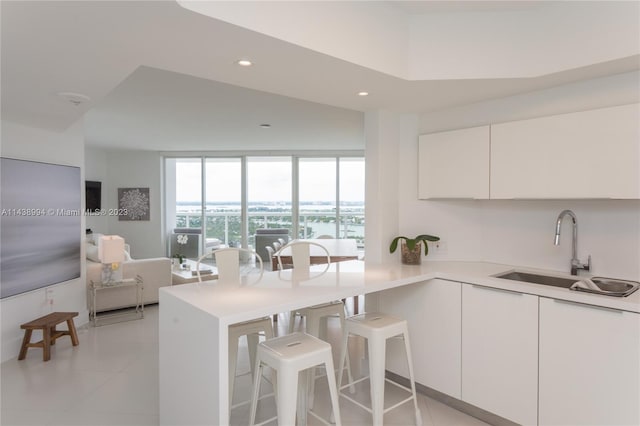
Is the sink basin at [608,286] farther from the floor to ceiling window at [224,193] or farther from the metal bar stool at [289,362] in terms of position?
the floor to ceiling window at [224,193]

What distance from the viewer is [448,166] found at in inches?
116

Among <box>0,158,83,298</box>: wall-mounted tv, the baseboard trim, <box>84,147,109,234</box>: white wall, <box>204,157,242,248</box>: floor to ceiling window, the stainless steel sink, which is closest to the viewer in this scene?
the stainless steel sink

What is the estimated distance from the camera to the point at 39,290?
12.2 feet

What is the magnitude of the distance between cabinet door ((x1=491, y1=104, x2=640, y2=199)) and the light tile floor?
159 centimetres

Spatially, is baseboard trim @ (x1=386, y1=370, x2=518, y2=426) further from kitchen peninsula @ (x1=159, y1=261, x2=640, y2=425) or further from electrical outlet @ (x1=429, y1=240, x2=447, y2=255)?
electrical outlet @ (x1=429, y1=240, x2=447, y2=255)

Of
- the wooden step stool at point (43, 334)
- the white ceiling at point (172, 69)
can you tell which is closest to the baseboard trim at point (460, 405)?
the white ceiling at point (172, 69)

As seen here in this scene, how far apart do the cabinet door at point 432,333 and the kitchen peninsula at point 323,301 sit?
0.8 inches

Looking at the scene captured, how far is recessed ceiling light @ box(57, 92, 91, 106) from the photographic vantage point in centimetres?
267

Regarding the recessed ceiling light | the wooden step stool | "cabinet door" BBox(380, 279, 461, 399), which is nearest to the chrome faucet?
"cabinet door" BBox(380, 279, 461, 399)

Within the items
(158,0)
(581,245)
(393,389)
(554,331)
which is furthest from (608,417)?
(158,0)

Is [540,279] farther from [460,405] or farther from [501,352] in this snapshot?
[460,405]

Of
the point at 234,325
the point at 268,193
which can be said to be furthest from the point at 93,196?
the point at 234,325

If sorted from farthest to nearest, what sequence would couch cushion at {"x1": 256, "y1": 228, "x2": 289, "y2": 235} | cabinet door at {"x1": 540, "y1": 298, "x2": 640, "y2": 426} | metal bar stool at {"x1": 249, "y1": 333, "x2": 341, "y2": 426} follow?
1. couch cushion at {"x1": 256, "y1": 228, "x2": 289, "y2": 235}
2. cabinet door at {"x1": 540, "y1": 298, "x2": 640, "y2": 426}
3. metal bar stool at {"x1": 249, "y1": 333, "x2": 341, "y2": 426}

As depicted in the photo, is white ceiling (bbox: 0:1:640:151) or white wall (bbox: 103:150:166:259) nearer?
white ceiling (bbox: 0:1:640:151)
